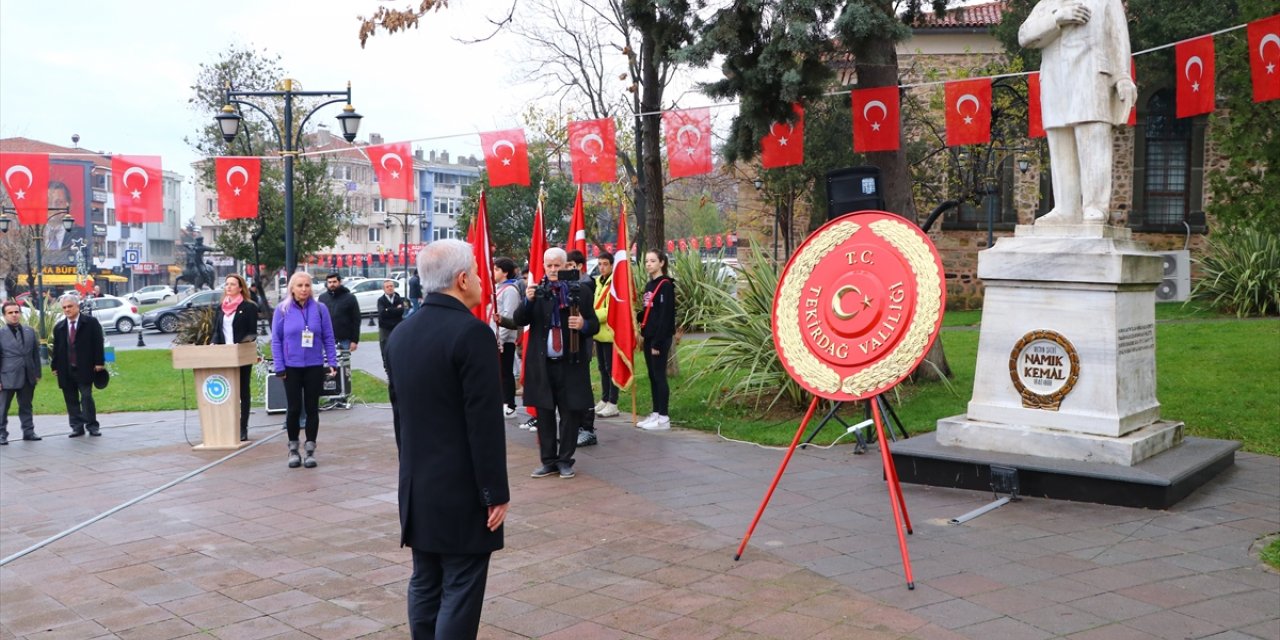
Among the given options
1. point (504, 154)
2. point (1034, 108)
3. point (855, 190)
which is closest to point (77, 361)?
point (504, 154)

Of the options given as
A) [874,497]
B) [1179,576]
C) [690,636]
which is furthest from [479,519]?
[874,497]

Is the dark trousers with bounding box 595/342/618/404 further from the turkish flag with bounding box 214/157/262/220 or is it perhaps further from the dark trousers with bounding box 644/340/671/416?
the turkish flag with bounding box 214/157/262/220

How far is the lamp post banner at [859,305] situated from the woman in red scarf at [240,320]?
679 cm

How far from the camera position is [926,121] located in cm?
2389

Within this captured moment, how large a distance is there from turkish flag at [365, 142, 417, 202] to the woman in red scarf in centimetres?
342

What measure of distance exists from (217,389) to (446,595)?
25.3ft

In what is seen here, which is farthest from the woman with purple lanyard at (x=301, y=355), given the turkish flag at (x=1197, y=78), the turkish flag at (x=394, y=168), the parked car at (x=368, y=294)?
the parked car at (x=368, y=294)

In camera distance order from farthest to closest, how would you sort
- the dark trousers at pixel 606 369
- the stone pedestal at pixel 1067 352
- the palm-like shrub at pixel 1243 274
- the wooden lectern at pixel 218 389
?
1. the palm-like shrub at pixel 1243 274
2. the dark trousers at pixel 606 369
3. the wooden lectern at pixel 218 389
4. the stone pedestal at pixel 1067 352

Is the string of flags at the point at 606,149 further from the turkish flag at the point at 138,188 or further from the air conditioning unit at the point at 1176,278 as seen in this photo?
the air conditioning unit at the point at 1176,278

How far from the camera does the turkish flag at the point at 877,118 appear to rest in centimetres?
1188

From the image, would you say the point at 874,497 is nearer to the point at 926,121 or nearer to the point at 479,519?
the point at 479,519

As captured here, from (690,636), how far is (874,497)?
3.04m

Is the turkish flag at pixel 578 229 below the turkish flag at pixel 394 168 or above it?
below

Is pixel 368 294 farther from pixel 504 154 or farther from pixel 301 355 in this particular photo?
pixel 301 355
